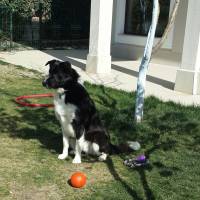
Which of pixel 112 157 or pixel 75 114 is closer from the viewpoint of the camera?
pixel 75 114

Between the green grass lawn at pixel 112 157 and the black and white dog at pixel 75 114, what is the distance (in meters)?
0.22

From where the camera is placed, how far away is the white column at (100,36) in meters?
12.2

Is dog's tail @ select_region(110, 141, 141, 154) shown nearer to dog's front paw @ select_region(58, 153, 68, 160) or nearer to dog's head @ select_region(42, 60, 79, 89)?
dog's front paw @ select_region(58, 153, 68, 160)

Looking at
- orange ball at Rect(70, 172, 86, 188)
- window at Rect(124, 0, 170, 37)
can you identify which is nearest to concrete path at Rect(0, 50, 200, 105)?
window at Rect(124, 0, 170, 37)

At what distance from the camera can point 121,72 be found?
12914 millimetres

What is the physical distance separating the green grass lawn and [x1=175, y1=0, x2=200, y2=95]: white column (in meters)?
1.33

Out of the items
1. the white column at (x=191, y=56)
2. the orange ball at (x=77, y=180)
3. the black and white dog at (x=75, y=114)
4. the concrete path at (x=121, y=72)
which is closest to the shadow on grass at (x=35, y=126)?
the black and white dog at (x=75, y=114)

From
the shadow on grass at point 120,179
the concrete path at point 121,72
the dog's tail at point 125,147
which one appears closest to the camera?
the shadow on grass at point 120,179

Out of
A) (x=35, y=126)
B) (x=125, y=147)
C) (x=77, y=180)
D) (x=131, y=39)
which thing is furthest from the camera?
(x=131, y=39)

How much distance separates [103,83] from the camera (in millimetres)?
11195

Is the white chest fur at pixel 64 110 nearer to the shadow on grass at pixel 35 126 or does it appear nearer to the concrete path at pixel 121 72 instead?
the shadow on grass at pixel 35 126

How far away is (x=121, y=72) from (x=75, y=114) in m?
7.61

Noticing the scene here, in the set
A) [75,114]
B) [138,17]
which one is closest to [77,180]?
[75,114]

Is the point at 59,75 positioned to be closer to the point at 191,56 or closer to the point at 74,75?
the point at 74,75
